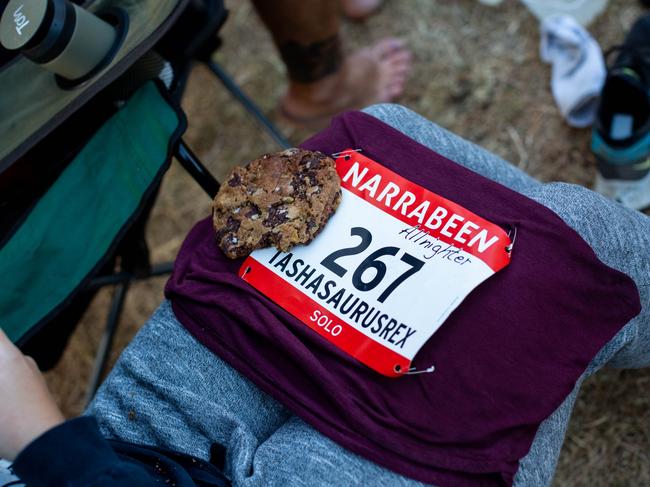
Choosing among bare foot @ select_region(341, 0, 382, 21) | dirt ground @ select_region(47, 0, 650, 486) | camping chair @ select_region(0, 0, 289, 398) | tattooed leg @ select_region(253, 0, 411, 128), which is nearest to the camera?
camping chair @ select_region(0, 0, 289, 398)

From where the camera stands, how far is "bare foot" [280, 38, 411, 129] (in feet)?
6.04

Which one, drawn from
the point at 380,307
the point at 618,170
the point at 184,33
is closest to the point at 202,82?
the point at 184,33

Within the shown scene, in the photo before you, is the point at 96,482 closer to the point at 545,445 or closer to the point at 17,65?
the point at 545,445

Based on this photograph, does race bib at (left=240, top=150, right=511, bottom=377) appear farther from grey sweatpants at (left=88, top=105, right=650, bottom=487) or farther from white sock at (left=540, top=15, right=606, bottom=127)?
white sock at (left=540, top=15, right=606, bottom=127)

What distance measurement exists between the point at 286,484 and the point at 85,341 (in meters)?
1.32

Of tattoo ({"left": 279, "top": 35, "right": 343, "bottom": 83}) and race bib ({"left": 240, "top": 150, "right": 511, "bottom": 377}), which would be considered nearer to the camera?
race bib ({"left": 240, "top": 150, "right": 511, "bottom": 377})

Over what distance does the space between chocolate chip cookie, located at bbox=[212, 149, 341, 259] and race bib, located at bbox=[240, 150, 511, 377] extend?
0.02m

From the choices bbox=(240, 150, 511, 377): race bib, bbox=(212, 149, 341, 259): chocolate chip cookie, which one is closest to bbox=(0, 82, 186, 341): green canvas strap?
bbox=(212, 149, 341, 259): chocolate chip cookie

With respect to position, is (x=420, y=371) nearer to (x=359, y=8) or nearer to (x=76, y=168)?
(x=76, y=168)

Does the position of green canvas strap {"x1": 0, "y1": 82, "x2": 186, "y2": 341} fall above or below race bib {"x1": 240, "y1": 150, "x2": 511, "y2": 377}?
above

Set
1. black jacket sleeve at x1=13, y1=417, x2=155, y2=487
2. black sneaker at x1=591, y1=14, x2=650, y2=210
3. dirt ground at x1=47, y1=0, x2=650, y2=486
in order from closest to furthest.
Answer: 1. black jacket sleeve at x1=13, y1=417, x2=155, y2=487
2. black sneaker at x1=591, y1=14, x2=650, y2=210
3. dirt ground at x1=47, y1=0, x2=650, y2=486

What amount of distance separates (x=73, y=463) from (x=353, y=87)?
1.42m

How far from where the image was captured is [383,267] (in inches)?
32.5

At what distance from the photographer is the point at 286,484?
762 mm
